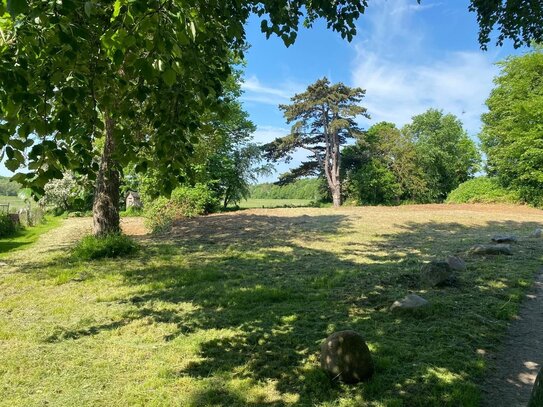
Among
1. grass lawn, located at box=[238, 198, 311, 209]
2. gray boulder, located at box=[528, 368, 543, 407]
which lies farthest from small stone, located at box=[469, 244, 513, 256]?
grass lawn, located at box=[238, 198, 311, 209]

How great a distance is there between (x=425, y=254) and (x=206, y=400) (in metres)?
7.69

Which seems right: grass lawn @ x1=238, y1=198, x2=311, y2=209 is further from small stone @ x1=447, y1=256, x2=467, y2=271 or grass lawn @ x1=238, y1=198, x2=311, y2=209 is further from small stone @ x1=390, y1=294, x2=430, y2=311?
small stone @ x1=390, y1=294, x2=430, y2=311

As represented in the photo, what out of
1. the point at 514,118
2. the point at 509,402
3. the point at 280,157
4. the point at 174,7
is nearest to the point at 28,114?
the point at 174,7

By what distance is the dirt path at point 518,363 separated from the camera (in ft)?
11.3

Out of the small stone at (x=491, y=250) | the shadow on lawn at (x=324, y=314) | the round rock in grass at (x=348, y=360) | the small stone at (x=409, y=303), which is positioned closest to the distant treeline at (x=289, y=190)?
the small stone at (x=491, y=250)

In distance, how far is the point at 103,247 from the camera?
32.7 ft

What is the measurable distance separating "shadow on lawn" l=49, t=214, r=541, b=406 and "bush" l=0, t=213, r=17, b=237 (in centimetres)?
919

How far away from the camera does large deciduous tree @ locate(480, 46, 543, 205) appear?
24.1 metres

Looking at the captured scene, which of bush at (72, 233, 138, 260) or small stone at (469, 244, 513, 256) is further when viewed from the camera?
bush at (72, 233, 138, 260)

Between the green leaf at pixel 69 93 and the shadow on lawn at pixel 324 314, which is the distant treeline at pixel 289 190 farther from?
the green leaf at pixel 69 93

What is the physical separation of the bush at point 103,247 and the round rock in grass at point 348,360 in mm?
7619

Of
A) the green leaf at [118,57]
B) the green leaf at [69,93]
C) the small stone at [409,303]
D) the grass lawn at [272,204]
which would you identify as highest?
Answer: the green leaf at [118,57]

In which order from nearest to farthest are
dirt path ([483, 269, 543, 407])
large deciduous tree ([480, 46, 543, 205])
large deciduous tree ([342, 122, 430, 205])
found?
dirt path ([483, 269, 543, 407]) → large deciduous tree ([480, 46, 543, 205]) → large deciduous tree ([342, 122, 430, 205])

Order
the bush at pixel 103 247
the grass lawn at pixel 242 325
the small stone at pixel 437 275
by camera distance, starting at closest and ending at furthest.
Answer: the grass lawn at pixel 242 325, the small stone at pixel 437 275, the bush at pixel 103 247
